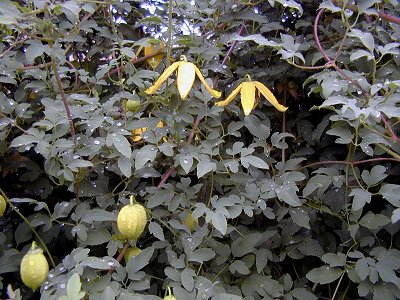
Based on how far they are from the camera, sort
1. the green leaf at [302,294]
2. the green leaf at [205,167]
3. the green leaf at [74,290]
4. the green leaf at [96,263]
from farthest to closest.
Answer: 1. the green leaf at [302,294]
2. the green leaf at [205,167]
3. the green leaf at [96,263]
4. the green leaf at [74,290]

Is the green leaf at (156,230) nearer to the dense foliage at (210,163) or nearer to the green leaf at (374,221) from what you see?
the dense foliage at (210,163)

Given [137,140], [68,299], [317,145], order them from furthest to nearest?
1. [317,145]
2. [137,140]
3. [68,299]

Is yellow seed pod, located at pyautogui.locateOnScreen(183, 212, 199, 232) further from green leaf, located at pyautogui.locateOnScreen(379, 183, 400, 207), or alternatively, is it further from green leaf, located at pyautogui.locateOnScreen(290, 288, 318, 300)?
green leaf, located at pyautogui.locateOnScreen(379, 183, 400, 207)

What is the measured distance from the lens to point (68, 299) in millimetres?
645

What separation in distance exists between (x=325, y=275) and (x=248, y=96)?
1.35 ft

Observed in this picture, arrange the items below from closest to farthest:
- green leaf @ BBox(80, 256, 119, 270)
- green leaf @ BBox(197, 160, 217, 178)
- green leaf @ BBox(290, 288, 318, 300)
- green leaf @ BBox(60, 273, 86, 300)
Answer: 1. green leaf @ BBox(60, 273, 86, 300)
2. green leaf @ BBox(80, 256, 119, 270)
3. green leaf @ BBox(197, 160, 217, 178)
4. green leaf @ BBox(290, 288, 318, 300)

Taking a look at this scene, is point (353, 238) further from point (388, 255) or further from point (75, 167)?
point (75, 167)

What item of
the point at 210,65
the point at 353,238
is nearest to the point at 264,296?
the point at 353,238

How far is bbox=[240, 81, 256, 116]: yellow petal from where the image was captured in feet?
3.46

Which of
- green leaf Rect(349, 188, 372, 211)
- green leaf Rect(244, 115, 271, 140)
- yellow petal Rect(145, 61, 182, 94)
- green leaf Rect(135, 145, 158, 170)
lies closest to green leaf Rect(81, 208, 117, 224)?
green leaf Rect(135, 145, 158, 170)

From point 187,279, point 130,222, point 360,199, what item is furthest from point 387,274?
point 130,222

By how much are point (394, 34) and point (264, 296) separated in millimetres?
703

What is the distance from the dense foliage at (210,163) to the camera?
977 millimetres

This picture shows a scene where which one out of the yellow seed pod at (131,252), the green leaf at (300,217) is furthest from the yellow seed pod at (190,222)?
the green leaf at (300,217)
